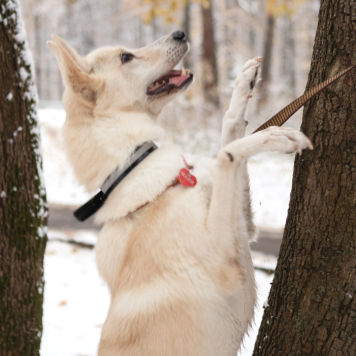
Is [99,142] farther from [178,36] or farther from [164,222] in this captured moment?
[178,36]

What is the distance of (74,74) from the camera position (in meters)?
2.59

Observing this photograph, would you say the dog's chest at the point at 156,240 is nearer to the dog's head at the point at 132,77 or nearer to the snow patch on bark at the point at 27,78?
the dog's head at the point at 132,77

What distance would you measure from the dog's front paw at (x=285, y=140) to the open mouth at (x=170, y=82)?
0.94 m

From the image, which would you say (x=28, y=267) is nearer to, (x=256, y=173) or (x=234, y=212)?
(x=234, y=212)

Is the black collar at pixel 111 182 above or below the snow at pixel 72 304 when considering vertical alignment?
above

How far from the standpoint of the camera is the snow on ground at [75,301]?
3.89m

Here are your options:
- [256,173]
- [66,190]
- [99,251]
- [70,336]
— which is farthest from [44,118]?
[99,251]

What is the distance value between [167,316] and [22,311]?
1.30 meters

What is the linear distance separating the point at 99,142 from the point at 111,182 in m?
0.27

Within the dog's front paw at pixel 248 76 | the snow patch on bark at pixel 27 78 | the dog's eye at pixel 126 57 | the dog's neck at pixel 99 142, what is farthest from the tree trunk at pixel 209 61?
the dog's neck at pixel 99 142

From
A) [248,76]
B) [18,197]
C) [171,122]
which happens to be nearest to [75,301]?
[18,197]

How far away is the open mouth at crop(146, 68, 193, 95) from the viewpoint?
2953 millimetres

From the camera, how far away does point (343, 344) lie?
2.01m

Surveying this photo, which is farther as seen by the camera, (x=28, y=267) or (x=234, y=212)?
(x=28, y=267)
